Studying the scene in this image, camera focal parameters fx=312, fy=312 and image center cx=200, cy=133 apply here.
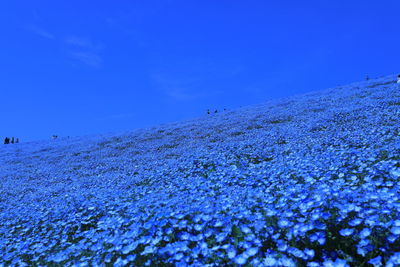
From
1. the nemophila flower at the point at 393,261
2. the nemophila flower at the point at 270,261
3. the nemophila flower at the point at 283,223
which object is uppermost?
the nemophila flower at the point at 283,223

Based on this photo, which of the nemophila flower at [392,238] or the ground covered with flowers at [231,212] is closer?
the nemophila flower at [392,238]

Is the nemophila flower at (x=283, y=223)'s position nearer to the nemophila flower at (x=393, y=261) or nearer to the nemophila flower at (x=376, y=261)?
the nemophila flower at (x=376, y=261)

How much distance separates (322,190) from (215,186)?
2.99 m

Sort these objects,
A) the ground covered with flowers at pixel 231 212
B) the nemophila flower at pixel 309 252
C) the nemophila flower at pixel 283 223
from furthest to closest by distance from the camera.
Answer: the nemophila flower at pixel 283 223, the ground covered with flowers at pixel 231 212, the nemophila flower at pixel 309 252

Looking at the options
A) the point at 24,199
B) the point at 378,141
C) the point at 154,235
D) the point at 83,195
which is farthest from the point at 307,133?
the point at 24,199

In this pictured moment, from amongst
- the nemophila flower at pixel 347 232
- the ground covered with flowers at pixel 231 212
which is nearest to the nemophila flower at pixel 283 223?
the ground covered with flowers at pixel 231 212

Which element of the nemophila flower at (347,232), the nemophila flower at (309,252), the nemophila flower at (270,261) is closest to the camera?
the nemophila flower at (270,261)

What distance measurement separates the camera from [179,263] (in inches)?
158

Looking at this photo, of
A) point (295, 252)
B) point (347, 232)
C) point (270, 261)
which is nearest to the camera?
point (270, 261)

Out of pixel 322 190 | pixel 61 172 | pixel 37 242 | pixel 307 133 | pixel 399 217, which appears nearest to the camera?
pixel 399 217

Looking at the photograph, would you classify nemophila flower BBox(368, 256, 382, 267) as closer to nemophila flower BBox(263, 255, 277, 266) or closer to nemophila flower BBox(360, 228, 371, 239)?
nemophila flower BBox(360, 228, 371, 239)

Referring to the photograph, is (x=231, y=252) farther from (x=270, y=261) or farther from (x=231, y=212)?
(x=231, y=212)

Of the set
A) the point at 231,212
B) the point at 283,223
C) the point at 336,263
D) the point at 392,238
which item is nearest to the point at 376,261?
the point at 336,263

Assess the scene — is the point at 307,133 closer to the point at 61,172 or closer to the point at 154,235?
the point at 154,235
